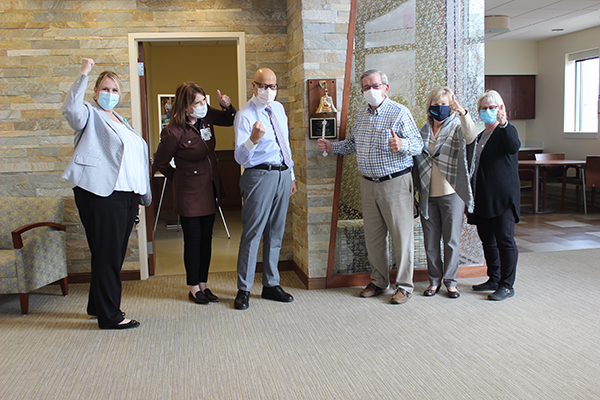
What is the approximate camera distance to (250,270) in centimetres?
346

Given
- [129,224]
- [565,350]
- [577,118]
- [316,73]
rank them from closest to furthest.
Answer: [565,350] < [129,224] < [316,73] < [577,118]

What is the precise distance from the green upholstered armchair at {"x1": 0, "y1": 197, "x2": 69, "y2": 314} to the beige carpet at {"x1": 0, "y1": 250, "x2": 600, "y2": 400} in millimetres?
203

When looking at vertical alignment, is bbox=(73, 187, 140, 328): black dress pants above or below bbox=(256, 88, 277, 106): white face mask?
below

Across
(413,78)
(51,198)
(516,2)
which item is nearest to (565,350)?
(413,78)

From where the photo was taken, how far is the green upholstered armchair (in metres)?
3.31

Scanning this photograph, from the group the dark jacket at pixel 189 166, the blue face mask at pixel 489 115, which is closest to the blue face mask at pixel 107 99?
the dark jacket at pixel 189 166

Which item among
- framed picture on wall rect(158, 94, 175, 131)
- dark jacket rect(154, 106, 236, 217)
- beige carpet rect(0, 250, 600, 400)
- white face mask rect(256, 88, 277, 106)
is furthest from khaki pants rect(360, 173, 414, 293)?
framed picture on wall rect(158, 94, 175, 131)

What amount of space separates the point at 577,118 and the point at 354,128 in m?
6.98

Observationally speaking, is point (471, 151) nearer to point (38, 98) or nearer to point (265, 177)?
point (265, 177)

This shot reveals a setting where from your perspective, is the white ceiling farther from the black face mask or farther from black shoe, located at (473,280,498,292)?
black shoe, located at (473,280,498,292)

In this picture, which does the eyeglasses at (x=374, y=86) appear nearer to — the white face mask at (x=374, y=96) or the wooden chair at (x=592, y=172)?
the white face mask at (x=374, y=96)

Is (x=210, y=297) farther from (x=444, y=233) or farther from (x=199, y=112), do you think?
(x=444, y=233)

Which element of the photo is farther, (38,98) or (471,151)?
(38,98)

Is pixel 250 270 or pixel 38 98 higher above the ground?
pixel 38 98
